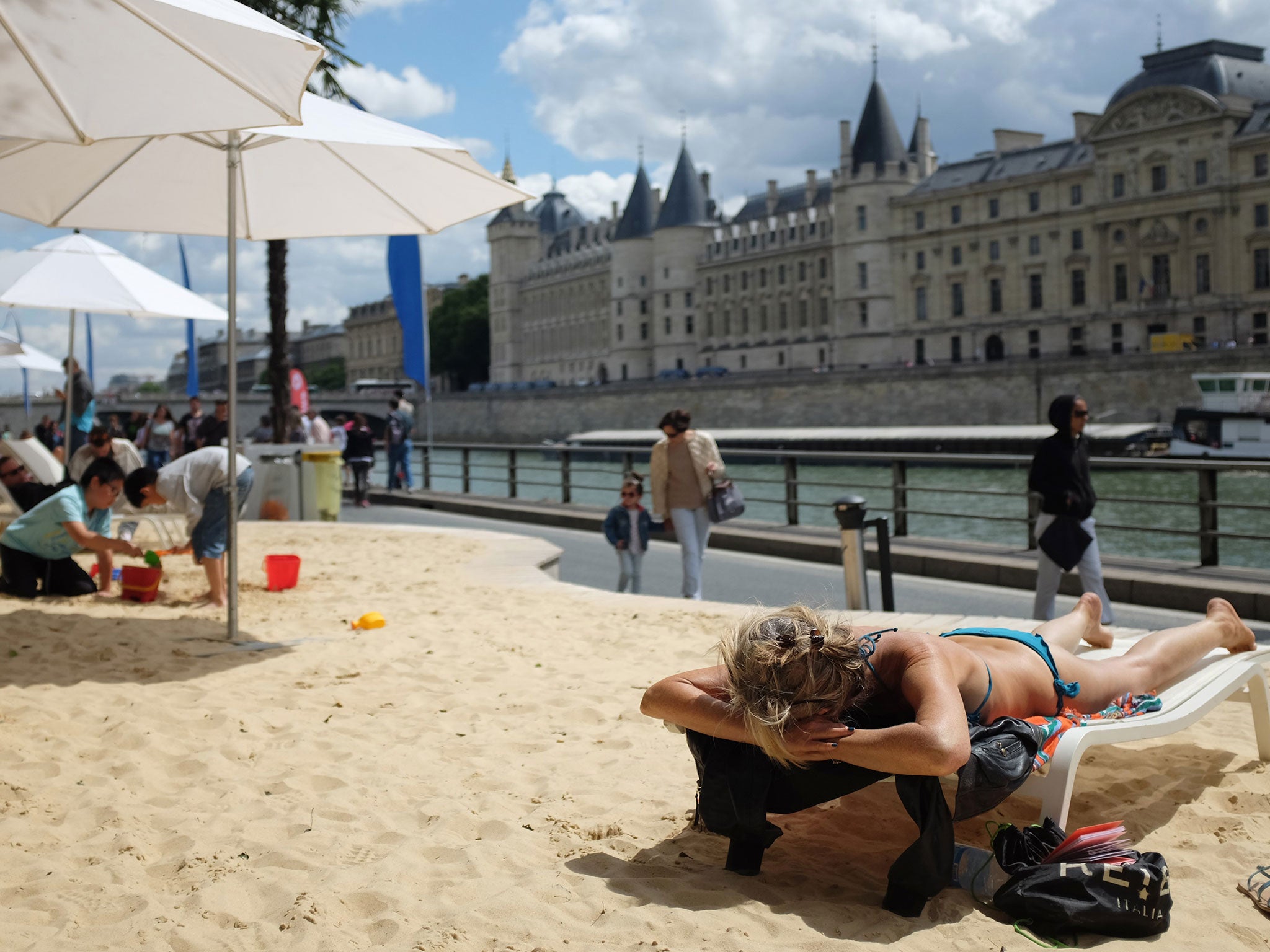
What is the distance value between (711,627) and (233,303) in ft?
9.43

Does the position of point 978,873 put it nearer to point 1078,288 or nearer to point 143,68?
point 143,68

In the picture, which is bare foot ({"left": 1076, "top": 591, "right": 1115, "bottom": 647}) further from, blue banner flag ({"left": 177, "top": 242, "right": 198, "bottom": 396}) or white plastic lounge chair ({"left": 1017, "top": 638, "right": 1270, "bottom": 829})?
→ blue banner flag ({"left": 177, "top": 242, "right": 198, "bottom": 396})

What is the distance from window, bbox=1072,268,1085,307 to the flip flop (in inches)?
2586

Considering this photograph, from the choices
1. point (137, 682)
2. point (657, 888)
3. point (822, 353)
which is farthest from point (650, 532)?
point (822, 353)

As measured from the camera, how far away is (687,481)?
319 inches

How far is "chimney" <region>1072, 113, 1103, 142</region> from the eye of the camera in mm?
65688

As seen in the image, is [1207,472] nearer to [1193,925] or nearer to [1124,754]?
[1124,754]

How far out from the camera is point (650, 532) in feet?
28.3

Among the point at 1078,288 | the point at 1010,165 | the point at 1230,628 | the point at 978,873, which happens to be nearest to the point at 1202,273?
the point at 1078,288

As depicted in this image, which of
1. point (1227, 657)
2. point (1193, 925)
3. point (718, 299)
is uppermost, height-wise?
point (718, 299)

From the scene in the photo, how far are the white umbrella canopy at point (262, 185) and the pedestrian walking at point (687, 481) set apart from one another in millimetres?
2139

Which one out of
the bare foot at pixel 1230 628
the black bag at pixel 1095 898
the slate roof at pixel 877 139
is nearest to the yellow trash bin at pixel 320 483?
the bare foot at pixel 1230 628

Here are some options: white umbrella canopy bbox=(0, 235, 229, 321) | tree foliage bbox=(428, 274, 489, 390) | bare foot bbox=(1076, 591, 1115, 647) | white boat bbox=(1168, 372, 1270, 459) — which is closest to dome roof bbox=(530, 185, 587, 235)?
tree foliage bbox=(428, 274, 489, 390)

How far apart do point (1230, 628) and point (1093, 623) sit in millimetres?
451
